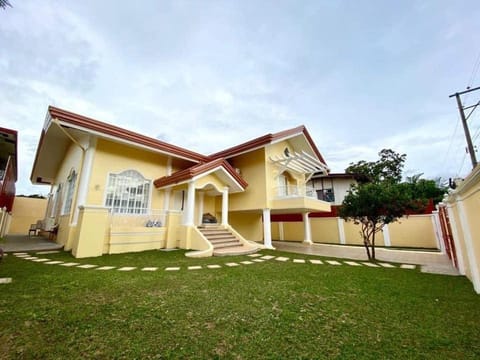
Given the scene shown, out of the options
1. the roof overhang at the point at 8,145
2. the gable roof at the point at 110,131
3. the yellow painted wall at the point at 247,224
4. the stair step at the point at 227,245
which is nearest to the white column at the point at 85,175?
the gable roof at the point at 110,131

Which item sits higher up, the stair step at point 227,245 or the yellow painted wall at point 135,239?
the yellow painted wall at point 135,239

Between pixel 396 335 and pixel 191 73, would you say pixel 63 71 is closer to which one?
pixel 191 73

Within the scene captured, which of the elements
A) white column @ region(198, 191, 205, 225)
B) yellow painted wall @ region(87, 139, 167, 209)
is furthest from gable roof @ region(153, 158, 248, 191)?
white column @ region(198, 191, 205, 225)

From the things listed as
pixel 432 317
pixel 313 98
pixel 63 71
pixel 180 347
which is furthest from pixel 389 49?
pixel 63 71

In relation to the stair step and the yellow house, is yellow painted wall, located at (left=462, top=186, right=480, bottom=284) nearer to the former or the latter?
the yellow house

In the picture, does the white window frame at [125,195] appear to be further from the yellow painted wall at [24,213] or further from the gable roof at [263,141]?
the yellow painted wall at [24,213]

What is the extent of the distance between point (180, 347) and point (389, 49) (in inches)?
477

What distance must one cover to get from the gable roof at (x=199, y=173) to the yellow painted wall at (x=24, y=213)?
16724 millimetres

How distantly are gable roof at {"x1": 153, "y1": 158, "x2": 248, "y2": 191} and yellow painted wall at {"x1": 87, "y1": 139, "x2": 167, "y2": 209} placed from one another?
0.63 meters

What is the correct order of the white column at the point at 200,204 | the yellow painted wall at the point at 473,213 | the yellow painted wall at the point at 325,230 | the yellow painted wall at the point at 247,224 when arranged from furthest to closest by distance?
the yellow painted wall at the point at 325,230 < the yellow painted wall at the point at 247,224 < the white column at the point at 200,204 < the yellow painted wall at the point at 473,213

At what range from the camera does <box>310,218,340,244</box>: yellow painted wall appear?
1380 cm

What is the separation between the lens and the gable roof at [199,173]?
804 cm

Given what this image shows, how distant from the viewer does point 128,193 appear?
854cm

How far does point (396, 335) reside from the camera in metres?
2.14
